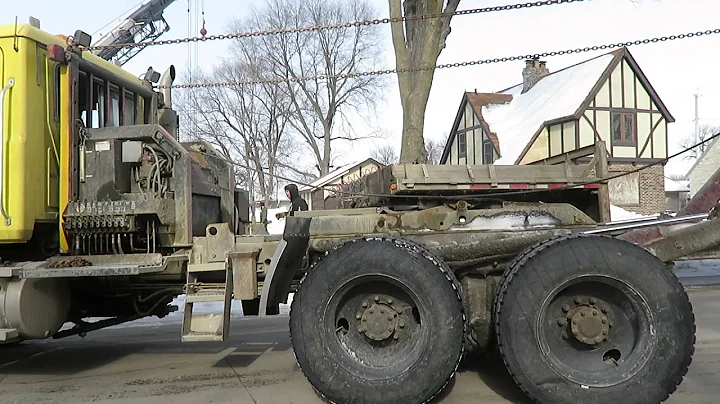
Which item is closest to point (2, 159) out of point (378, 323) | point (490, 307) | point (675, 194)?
point (378, 323)

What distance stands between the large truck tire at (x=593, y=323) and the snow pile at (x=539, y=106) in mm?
21786

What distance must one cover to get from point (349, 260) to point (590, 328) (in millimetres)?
1631

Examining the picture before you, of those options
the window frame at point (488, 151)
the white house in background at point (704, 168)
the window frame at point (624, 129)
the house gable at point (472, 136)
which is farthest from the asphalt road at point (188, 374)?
the white house in background at point (704, 168)

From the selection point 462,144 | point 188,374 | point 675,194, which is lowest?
point 188,374

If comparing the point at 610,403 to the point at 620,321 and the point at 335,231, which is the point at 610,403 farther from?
the point at 335,231

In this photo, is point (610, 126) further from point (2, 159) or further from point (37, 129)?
point (2, 159)

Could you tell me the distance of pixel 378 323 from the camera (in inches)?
150

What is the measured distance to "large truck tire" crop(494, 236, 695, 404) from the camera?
137 inches

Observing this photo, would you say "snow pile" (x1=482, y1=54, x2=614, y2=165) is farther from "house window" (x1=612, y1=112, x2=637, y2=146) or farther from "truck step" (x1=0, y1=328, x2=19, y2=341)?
"truck step" (x1=0, y1=328, x2=19, y2=341)

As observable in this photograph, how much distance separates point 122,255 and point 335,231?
188cm

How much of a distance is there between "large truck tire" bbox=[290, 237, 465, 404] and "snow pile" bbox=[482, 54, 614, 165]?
22.0m

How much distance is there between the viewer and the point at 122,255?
4.68 m

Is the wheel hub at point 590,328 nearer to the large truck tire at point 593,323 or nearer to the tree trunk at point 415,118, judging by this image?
the large truck tire at point 593,323

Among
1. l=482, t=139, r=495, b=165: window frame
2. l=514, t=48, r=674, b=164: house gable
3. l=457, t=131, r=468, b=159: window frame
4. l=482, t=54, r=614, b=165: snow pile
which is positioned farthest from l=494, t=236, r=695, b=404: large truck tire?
l=457, t=131, r=468, b=159: window frame
